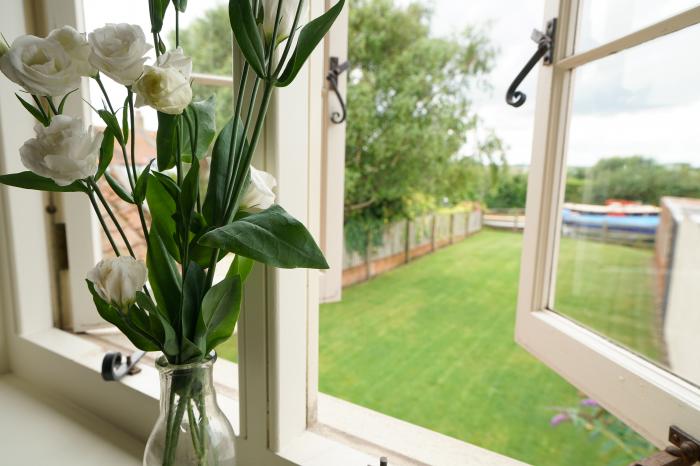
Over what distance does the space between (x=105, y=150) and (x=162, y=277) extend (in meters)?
0.14

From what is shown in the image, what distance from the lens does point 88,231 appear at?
1055mm

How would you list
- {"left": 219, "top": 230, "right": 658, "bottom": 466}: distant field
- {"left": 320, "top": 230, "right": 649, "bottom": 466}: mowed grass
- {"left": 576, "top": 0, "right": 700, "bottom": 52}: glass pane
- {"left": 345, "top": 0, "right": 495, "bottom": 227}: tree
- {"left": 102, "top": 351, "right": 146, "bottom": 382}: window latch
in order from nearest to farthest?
{"left": 576, "top": 0, "right": 700, "bottom": 52}: glass pane < {"left": 102, "top": 351, "right": 146, "bottom": 382}: window latch < {"left": 219, "top": 230, "right": 658, "bottom": 466}: distant field < {"left": 320, "top": 230, "right": 649, "bottom": 466}: mowed grass < {"left": 345, "top": 0, "right": 495, "bottom": 227}: tree

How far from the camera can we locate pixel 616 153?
44.8 inches

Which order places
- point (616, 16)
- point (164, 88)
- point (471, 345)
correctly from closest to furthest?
point (164, 88) → point (616, 16) → point (471, 345)

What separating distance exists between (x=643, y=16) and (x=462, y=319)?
12.8 feet

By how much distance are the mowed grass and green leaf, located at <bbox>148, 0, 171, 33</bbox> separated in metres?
1.28

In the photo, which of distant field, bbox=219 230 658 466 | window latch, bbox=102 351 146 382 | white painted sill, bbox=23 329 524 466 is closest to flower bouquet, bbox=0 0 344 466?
white painted sill, bbox=23 329 524 466

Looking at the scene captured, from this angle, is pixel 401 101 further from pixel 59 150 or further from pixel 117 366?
pixel 59 150

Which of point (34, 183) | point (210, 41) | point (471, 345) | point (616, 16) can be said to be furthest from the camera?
point (471, 345)

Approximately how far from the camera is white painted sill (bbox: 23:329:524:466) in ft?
2.11

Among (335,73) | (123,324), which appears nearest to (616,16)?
(335,73)

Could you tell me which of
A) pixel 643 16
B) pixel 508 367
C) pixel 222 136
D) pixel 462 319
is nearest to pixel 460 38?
pixel 462 319

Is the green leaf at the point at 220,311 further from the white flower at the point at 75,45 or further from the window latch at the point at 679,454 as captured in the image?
the window latch at the point at 679,454

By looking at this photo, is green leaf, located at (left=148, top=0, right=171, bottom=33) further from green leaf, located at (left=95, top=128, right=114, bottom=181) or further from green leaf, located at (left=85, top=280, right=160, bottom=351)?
green leaf, located at (left=85, top=280, right=160, bottom=351)
